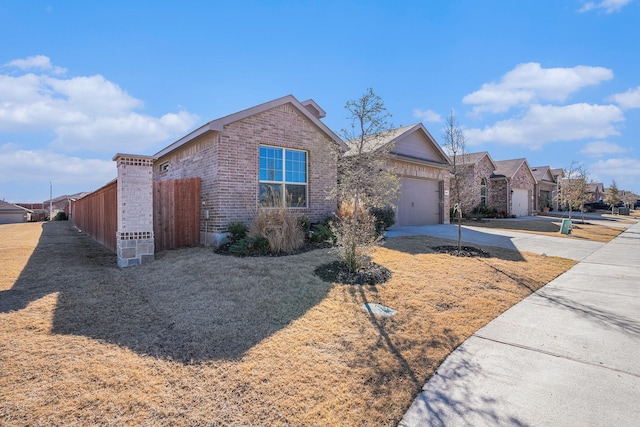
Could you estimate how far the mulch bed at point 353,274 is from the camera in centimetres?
554

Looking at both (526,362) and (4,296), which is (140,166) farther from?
(526,362)

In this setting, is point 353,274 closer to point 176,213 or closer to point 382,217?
point 382,217

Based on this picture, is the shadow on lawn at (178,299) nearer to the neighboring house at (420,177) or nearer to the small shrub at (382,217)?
the small shrub at (382,217)

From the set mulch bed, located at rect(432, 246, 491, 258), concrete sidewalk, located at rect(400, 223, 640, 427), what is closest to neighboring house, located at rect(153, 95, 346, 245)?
mulch bed, located at rect(432, 246, 491, 258)

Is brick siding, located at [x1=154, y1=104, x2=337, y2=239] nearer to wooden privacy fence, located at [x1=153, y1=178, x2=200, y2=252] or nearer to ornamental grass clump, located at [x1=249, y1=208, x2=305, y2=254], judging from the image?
wooden privacy fence, located at [x1=153, y1=178, x2=200, y2=252]

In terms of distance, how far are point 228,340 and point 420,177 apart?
13.6m

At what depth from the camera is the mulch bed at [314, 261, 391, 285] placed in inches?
218

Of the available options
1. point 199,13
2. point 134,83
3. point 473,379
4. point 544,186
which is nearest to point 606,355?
point 473,379

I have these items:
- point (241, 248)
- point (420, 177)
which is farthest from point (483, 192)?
point (241, 248)

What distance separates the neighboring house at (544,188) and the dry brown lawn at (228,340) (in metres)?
30.1

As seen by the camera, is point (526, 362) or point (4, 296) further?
point (4, 296)

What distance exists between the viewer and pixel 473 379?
110 inches

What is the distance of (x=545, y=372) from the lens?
2.88 meters

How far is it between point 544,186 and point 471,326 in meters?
36.9
